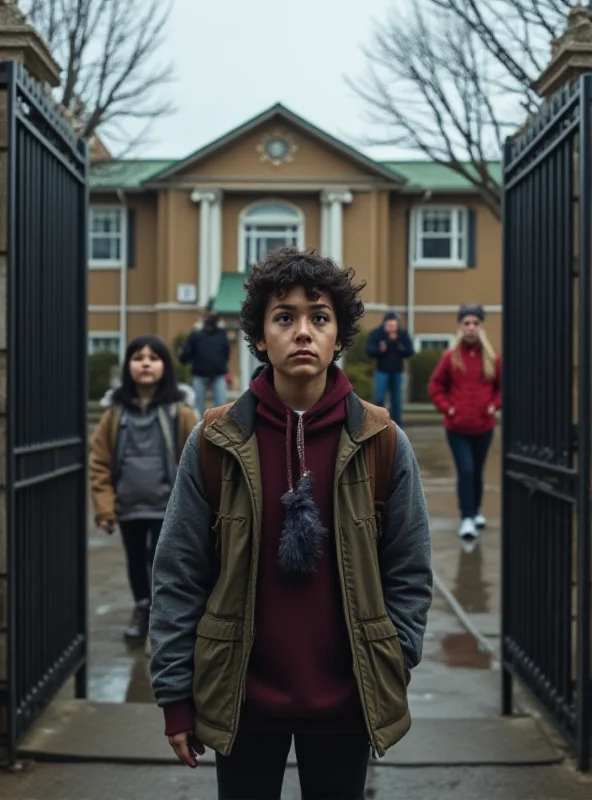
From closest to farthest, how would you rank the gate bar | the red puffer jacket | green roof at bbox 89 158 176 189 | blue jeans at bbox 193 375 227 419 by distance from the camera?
the gate bar → the red puffer jacket → blue jeans at bbox 193 375 227 419 → green roof at bbox 89 158 176 189

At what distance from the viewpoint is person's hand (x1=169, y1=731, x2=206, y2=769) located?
108 inches

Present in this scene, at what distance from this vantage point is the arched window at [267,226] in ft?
103

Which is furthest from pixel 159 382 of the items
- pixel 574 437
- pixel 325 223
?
pixel 325 223

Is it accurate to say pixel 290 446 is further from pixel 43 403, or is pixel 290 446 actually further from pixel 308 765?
pixel 43 403

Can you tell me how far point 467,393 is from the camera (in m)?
9.56

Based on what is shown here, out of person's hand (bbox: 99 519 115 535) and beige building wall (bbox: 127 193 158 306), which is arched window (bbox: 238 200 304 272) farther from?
person's hand (bbox: 99 519 115 535)

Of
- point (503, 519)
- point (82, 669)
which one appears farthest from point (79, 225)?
point (503, 519)

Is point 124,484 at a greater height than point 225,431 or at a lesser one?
lesser

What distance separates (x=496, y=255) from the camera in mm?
32656

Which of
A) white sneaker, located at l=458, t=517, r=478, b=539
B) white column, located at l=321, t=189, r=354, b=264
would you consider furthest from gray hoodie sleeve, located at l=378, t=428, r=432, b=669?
white column, located at l=321, t=189, r=354, b=264

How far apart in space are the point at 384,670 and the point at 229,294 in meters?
28.2

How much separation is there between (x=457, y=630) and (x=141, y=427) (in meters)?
2.29

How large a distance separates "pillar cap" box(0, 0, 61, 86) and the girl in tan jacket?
1.94 meters

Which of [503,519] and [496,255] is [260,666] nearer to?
[503,519]
